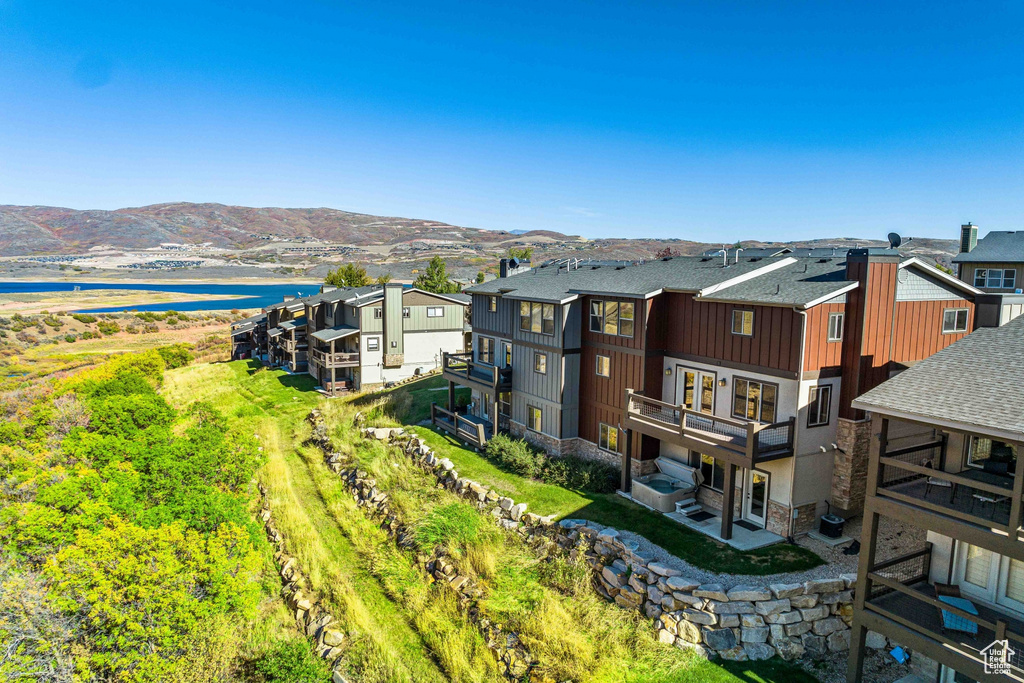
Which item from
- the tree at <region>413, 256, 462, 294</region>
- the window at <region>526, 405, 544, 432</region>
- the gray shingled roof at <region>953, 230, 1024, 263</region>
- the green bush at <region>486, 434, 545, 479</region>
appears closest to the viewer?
the green bush at <region>486, 434, 545, 479</region>

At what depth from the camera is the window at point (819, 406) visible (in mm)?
16203

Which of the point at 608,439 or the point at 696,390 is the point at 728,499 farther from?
the point at 608,439

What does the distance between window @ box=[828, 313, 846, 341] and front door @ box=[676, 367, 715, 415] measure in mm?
3688

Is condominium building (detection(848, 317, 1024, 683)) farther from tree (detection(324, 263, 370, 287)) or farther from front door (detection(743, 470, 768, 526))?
tree (detection(324, 263, 370, 287))

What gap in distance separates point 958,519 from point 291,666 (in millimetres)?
14592

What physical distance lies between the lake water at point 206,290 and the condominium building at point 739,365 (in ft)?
338

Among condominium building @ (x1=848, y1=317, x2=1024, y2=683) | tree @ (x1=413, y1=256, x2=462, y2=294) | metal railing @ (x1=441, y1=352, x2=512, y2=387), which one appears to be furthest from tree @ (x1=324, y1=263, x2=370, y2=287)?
condominium building @ (x1=848, y1=317, x2=1024, y2=683)

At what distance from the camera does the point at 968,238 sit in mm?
35812

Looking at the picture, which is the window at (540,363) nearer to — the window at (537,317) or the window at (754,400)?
the window at (537,317)

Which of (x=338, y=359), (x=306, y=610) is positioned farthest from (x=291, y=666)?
(x=338, y=359)

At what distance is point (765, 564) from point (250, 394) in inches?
1390

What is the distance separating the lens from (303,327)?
46656 millimetres

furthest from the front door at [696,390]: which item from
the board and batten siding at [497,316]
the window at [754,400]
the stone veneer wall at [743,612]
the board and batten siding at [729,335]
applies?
the board and batten siding at [497,316]

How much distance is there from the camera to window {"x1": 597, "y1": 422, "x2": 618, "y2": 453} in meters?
21.7
